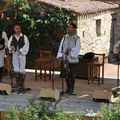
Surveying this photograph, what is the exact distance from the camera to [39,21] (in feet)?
49.9

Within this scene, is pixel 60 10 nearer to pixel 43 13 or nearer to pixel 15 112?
pixel 43 13

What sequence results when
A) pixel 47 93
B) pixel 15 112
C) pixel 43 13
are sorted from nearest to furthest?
pixel 15 112 → pixel 47 93 → pixel 43 13

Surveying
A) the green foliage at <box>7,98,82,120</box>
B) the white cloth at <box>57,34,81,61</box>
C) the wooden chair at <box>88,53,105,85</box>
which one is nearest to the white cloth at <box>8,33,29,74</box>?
the white cloth at <box>57,34,81,61</box>

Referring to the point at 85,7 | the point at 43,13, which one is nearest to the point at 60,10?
the point at 43,13

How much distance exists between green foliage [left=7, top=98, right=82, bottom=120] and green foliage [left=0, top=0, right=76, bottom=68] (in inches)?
301

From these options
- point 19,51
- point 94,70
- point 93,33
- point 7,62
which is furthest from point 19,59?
point 93,33

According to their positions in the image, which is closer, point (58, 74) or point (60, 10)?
point (58, 74)

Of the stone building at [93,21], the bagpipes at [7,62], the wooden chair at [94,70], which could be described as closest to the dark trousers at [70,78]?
the wooden chair at [94,70]

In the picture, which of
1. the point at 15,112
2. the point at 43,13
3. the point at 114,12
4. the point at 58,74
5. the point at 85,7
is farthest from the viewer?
the point at 114,12

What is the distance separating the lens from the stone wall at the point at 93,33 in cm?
1712

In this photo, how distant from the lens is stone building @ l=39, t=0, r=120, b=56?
641 inches

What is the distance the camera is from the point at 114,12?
2042 centimetres

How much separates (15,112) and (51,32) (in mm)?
8516

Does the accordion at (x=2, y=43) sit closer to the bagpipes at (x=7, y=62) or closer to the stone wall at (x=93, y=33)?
the bagpipes at (x=7, y=62)
